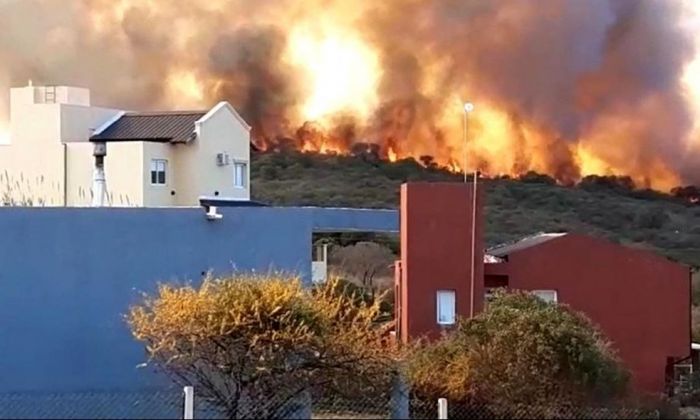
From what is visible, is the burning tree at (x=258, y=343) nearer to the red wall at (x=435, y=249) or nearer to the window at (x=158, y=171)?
the red wall at (x=435, y=249)

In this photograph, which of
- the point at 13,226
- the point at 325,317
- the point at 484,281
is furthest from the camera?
the point at 484,281

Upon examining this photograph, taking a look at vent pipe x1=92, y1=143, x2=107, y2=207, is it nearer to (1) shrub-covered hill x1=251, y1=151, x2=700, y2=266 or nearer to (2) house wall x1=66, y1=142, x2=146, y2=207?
(2) house wall x1=66, y1=142, x2=146, y2=207

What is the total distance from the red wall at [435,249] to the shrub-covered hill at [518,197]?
34506 millimetres

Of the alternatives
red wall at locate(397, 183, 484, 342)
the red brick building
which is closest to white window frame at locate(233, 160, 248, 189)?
the red brick building

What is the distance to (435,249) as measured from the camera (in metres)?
29.7

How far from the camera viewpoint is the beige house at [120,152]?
42.9 m

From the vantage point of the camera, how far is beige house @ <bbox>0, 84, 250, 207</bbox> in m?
42.9

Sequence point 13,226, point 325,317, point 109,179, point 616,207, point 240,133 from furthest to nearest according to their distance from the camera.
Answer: point 616,207 → point 240,133 → point 109,179 → point 13,226 → point 325,317

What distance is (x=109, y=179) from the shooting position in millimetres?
43250

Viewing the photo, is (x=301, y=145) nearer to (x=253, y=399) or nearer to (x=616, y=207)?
(x=616, y=207)

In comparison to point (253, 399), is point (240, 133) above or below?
above

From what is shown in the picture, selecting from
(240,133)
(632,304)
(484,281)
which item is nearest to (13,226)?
(484,281)

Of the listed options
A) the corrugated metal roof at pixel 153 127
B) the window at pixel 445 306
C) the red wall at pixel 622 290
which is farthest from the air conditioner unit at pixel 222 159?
the window at pixel 445 306

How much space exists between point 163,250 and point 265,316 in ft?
21.7
